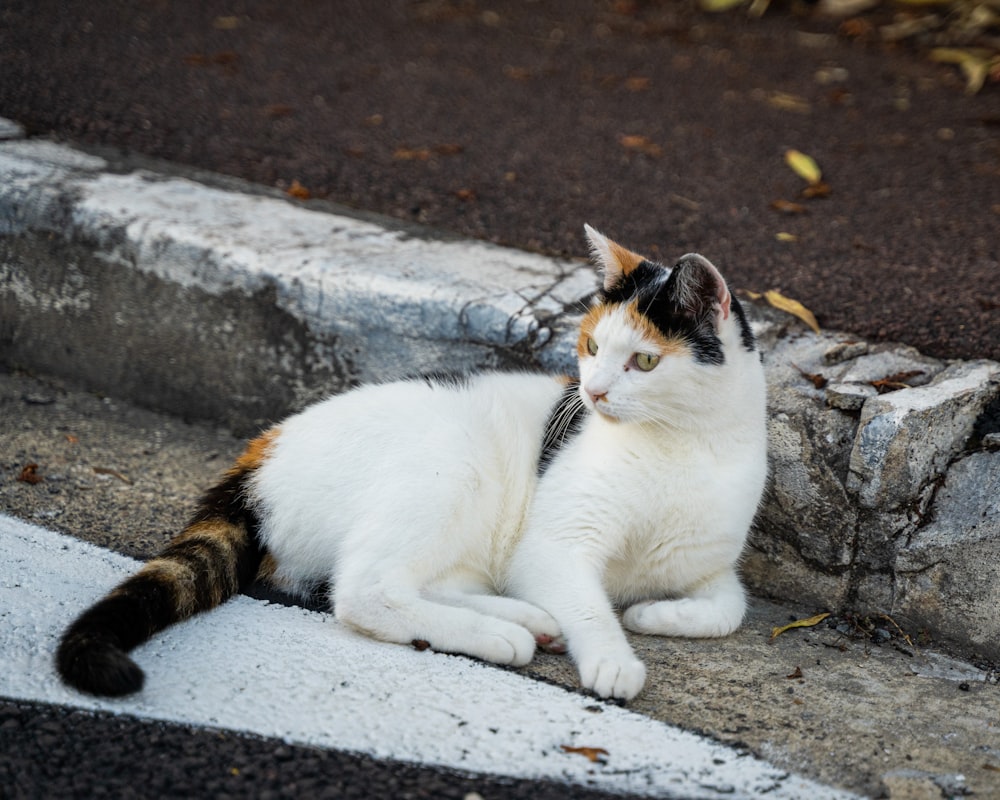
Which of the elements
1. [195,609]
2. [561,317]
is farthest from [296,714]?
[561,317]

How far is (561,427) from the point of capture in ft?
9.14

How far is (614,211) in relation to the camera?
412cm

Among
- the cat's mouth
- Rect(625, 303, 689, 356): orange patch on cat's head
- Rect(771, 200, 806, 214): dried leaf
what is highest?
Rect(771, 200, 806, 214): dried leaf

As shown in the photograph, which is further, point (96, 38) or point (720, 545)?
point (96, 38)

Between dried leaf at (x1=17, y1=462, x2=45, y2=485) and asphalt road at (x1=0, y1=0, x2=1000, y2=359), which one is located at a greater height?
asphalt road at (x1=0, y1=0, x2=1000, y2=359)

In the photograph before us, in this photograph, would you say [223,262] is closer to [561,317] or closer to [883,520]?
[561,317]

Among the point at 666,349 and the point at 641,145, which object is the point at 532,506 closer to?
the point at 666,349

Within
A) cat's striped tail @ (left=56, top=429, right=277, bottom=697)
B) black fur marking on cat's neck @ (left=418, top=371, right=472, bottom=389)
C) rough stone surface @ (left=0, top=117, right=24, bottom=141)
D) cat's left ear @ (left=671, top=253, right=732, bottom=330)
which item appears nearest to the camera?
cat's striped tail @ (left=56, top=429, right=277, bottom=697)

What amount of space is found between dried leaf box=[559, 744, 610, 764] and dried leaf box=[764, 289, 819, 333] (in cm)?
168

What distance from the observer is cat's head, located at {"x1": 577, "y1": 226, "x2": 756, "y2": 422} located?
250 centimetres

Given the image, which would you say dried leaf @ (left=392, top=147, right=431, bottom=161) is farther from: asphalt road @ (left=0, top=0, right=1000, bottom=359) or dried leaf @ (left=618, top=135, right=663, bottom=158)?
dried leaf @ (left=618, top=135, right=663, bottom=158)

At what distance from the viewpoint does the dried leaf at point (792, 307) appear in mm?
3254

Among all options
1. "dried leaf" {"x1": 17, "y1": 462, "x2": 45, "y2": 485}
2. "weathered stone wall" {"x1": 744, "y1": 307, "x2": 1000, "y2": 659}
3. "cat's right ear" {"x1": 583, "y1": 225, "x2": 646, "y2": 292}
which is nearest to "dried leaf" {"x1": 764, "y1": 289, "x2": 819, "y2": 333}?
"weathered stone wall" {"x1": 744, "y1": 307, "x2": 1000, "y2": 659}

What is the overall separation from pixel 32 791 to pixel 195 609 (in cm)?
64
